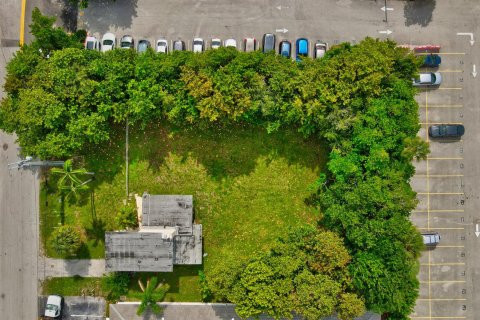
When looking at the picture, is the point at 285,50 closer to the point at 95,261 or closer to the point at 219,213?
the point at 219,213

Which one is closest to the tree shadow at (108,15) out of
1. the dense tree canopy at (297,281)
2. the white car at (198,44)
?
the white car at (198,44)

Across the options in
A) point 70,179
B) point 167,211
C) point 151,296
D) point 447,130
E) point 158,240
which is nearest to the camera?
point 158,240

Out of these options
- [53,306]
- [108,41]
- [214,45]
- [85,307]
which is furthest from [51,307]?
[214,45]

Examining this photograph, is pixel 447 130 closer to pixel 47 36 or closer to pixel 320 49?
pixel 320 49

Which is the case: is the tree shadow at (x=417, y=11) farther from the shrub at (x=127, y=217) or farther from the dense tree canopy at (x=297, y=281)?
the shrub at (x=127, y=217)

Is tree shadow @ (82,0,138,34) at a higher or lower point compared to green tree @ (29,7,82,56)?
higher

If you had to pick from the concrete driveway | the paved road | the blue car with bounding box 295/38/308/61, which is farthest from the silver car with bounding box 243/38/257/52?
the concrete driveway

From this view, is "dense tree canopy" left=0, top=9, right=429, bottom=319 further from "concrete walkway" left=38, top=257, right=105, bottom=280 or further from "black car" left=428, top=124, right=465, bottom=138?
"concrete walkway" left=38, top=257, right=105, bottom=280

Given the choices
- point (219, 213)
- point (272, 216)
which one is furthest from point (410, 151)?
point (219, 213)
